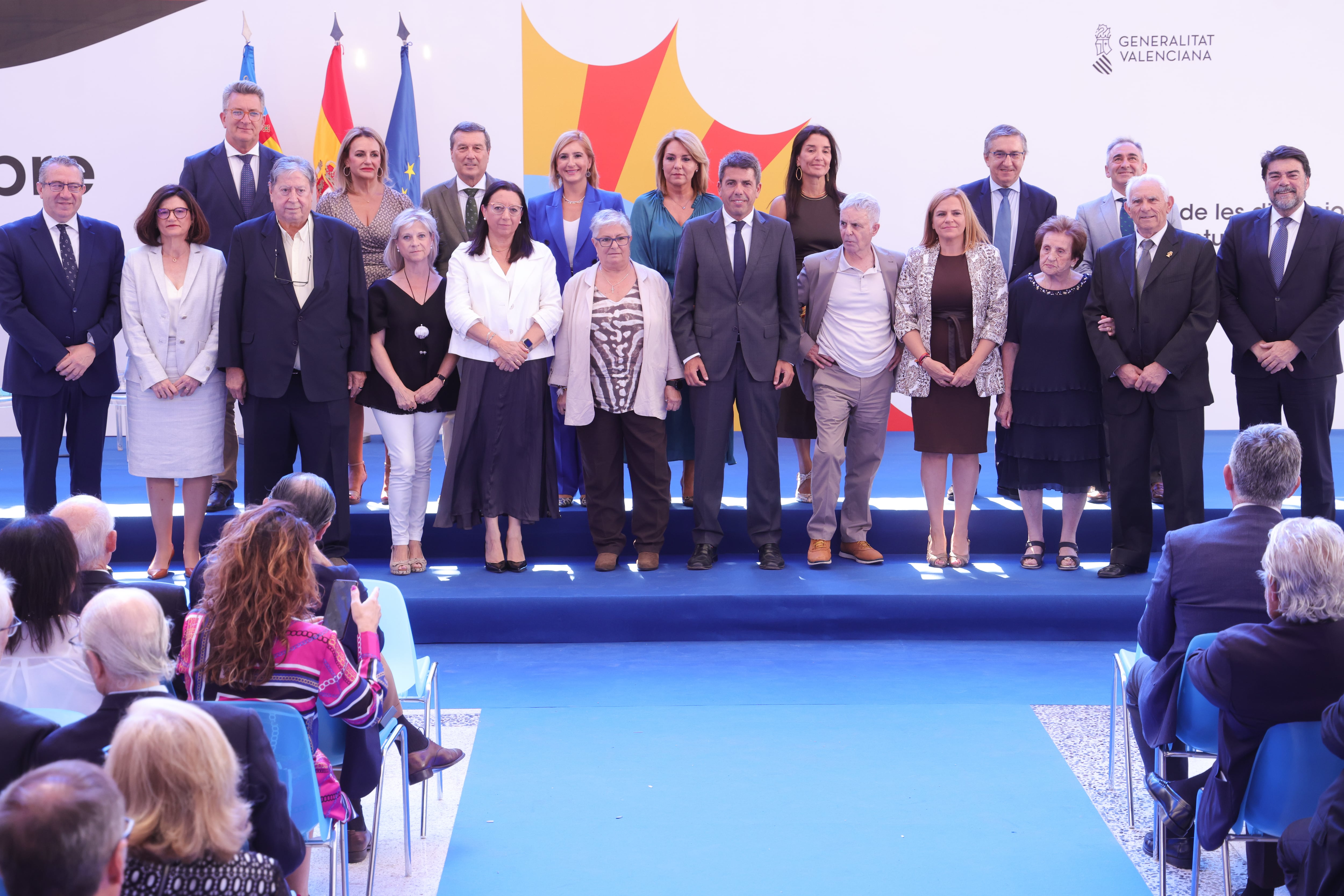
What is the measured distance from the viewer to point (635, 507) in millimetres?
5074

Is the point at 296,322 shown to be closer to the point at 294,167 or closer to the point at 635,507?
the point at 294,167

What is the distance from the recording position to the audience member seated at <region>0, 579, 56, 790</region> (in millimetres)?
1863

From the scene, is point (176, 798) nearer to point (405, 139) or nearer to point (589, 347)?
point (589, 347)

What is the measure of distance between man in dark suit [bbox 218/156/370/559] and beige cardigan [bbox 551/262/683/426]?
2.55 feet

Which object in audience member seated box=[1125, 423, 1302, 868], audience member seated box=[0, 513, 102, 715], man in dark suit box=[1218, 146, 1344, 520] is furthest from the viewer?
man in dark suit box=[1218, 146, 1344, 520]

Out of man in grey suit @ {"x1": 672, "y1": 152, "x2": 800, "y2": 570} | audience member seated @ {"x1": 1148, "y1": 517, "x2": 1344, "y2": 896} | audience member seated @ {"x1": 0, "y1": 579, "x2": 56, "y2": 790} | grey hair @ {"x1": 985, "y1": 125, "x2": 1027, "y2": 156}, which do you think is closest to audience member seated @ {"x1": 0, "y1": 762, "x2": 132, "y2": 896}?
audience member seated @ {"x1": 0, "y1": 579, "x2": 56, "y2": 790}

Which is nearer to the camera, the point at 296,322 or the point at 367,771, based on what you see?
the point at 367,771

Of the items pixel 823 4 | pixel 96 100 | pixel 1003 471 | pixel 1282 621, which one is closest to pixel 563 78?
pixel 823 4

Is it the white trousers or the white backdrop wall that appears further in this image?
the white backdrop wall

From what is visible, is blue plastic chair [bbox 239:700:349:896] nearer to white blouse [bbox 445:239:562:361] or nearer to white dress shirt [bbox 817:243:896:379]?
white blouse [bbox 445:239:562:361]

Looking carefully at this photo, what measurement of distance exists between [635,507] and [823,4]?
4706 millimetres

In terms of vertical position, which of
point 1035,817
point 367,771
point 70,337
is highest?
point 70,337

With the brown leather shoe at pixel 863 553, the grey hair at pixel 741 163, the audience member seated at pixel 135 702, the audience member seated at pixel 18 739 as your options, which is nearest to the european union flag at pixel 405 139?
the grey hair at pixel 741 163

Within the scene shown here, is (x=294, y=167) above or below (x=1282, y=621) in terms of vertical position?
above
